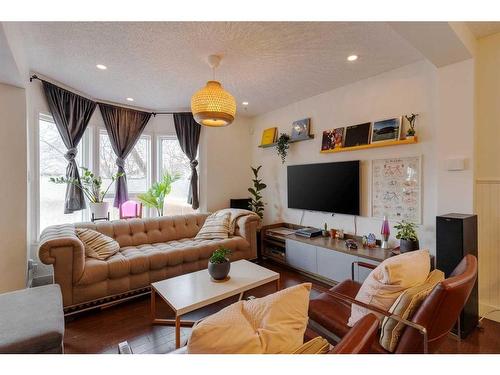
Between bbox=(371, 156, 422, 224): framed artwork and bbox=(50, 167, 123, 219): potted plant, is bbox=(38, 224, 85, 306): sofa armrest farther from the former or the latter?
bbox=(371, 156, 422, 224): framed artwork

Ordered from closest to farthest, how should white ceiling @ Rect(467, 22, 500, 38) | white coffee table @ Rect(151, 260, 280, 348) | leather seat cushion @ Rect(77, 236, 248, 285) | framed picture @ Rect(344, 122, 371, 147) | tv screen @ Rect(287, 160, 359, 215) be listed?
white coffee table @ Rect(151, 260, 280, 348)
white ceiling @ Rect(467, 22, 500, 38)
leather seat cushion @ Rect(77, 236, 248, 285)
framed picture @ Rect(344, 122, 371, 147)
tv screen @ Rect(287, 160, 359, 215)

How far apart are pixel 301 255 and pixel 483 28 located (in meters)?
2.75

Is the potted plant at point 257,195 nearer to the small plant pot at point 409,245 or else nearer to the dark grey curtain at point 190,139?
the dark grey curtain at point 190,139

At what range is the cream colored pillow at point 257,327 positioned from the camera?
0.73m

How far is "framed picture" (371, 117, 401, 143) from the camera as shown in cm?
258

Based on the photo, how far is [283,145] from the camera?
12.4 ft

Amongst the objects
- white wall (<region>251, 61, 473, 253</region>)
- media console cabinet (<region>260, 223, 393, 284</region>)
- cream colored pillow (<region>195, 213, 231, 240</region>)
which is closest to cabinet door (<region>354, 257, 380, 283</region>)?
media console cabinet (<region>260, 223, 393, 284</region>)

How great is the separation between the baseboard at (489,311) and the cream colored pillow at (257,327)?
224 cm

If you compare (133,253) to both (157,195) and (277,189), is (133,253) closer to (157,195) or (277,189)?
(157,195)

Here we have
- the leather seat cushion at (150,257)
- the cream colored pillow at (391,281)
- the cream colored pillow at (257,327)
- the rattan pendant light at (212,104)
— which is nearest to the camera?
the cream colored pillow at (257,327)

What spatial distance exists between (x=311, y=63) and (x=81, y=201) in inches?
133

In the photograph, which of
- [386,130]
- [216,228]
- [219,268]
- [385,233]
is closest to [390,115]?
[386,130]

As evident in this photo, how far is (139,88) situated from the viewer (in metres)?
3.13

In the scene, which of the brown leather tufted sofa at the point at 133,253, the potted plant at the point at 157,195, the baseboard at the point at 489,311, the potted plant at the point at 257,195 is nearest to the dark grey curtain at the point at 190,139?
the potted plant at the point at 157,195
